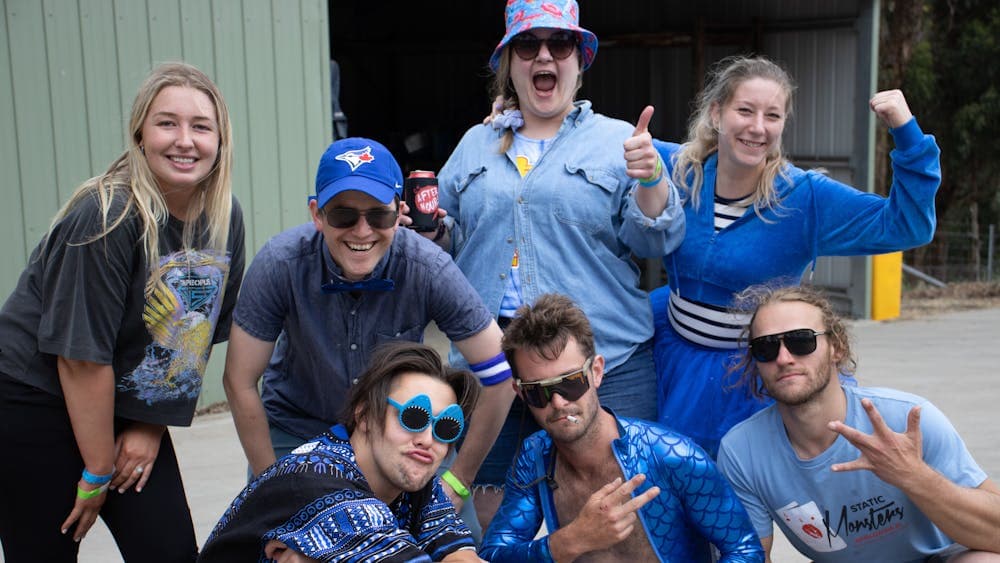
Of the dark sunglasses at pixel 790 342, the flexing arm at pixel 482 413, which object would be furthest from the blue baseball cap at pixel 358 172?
the dark sunglasses at pixel 790 342

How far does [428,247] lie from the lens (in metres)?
3.22

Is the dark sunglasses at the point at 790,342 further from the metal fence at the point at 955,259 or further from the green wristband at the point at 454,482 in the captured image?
the metal fence at the point at 955,259

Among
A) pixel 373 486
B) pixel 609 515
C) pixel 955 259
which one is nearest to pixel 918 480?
pixel 609 515

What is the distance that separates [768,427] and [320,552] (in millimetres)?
1612

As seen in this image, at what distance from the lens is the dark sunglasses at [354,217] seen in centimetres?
299

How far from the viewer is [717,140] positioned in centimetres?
360

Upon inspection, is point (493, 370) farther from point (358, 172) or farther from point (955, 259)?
point (955, 259)

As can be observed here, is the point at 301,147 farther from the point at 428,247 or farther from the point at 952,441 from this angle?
the point at 952,441

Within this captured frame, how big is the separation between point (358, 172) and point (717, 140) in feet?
4.37

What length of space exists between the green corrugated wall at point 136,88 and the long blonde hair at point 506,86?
352 cm

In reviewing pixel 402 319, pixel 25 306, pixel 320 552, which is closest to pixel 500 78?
pixel 402 319

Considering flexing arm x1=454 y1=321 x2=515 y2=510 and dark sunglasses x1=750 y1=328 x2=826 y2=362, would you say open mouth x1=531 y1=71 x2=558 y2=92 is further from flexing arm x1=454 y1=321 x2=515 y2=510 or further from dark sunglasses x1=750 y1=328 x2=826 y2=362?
dark sunglasses x1=750 y1=328 x2=826 y2=362

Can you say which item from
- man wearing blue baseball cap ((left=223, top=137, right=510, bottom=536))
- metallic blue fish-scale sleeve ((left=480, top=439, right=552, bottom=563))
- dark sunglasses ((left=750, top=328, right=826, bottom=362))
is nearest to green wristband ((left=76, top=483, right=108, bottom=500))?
man wearing blue baseball cap ((left=223, top=137, right=510, bottom=536))

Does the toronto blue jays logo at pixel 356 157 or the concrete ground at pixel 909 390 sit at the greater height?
the toronto blue jays logo at pixel 356 157
